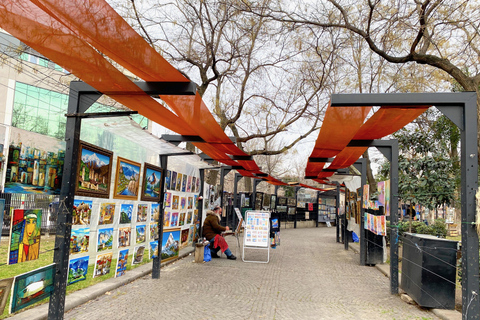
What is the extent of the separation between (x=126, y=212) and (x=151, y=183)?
3.57 ft

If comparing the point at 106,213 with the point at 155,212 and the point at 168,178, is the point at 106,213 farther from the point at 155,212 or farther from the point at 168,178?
the point at 168,178

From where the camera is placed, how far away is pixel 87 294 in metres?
5.57

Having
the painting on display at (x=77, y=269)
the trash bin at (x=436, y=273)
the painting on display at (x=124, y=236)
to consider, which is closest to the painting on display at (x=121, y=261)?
the painting on display at (x=124, y=236)

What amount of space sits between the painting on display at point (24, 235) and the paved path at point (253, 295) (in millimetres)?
1705

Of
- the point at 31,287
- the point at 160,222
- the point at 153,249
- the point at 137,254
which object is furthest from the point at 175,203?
the point at 31,287

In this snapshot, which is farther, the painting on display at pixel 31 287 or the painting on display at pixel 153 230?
the painting on display at pixel 153 230

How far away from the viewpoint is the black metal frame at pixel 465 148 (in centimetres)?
397

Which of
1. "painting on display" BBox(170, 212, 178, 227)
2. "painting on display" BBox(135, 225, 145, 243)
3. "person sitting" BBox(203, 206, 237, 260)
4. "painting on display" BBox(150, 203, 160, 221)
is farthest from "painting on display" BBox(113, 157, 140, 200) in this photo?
"person sitting" BBox(203, 206, 237, 260)

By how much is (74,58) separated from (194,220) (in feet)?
23.9

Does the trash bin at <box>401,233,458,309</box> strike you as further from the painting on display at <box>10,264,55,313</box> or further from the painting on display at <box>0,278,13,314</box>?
the painting on display at <box>0,278,13,314</box>

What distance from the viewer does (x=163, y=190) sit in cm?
744

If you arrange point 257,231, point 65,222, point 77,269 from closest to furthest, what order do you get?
point 65,222, point 77,269, point 257,231

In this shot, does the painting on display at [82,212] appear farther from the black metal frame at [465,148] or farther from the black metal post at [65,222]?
the black metal frame at [465,148]

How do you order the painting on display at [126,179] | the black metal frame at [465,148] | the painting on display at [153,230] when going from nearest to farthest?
1. the black metal frame at [465,148]
2. the painting on display at [126,179]
3. the painting on display at [153,230]
